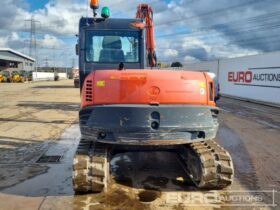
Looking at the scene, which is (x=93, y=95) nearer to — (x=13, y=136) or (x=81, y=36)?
(x=81, y=36)

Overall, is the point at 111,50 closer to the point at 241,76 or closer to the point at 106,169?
the point at 106,169

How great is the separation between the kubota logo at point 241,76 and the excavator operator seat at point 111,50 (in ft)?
59.0

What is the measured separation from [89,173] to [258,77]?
19377 mm

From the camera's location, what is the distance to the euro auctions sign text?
20938mm

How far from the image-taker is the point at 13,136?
34.6 ft

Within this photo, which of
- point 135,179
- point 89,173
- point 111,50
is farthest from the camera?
point 111,50

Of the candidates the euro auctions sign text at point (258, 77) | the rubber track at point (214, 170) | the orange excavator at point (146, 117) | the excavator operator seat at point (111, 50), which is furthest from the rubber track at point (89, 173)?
the euro auctions sign text at point (258, 77)

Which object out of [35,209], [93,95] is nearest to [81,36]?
[93,95]

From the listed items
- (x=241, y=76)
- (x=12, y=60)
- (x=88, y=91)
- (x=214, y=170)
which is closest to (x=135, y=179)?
(x=214, y=170)

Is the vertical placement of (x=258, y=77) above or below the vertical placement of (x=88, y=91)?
above

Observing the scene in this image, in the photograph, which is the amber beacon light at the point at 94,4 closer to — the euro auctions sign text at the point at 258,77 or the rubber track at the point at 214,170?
the rubber track at the point at 214,170

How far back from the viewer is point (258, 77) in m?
23.1

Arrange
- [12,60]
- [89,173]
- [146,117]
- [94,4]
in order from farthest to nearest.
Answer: [12,60], [94,4], [89,173], [146,117]

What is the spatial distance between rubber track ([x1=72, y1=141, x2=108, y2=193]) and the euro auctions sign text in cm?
1701
